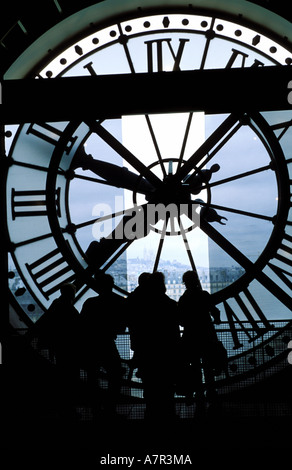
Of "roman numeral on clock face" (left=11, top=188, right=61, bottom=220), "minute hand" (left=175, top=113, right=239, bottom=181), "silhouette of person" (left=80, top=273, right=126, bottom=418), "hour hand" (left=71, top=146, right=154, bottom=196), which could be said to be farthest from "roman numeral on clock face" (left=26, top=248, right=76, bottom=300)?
"minute hand" (left=175, top=113, right=239, bottom=181)

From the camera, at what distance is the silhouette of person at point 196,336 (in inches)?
99.6

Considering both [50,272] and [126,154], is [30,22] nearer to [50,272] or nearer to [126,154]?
[126,154]

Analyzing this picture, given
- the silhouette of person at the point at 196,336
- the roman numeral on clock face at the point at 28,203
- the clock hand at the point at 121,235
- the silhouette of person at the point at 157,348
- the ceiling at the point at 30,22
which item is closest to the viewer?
the silhouette of person at the point at 157,348

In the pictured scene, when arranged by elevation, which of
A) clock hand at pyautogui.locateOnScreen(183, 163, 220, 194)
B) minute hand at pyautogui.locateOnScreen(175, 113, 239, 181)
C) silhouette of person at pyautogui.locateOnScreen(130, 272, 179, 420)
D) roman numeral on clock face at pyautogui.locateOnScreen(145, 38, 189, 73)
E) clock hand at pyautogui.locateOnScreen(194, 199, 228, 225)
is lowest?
silhouette of person at pyautogui.locateOnScreen(130, 272, 179, 420)

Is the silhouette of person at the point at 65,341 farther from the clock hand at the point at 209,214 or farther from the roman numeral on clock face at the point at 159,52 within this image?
the roman numeral on clock face at the point at 159,52

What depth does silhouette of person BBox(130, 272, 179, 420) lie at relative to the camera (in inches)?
93.9

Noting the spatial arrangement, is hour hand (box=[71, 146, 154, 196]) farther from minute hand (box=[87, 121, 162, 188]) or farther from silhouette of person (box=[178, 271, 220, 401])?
silhouette of person (box=[178, 271, 220, 401])

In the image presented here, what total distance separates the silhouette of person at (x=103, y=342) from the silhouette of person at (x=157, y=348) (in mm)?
194

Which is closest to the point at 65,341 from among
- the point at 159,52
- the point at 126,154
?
the point at 126,154

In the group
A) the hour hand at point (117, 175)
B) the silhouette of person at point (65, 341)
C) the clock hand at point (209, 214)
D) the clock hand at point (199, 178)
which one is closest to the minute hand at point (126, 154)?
the hour hand at point (117, 175)

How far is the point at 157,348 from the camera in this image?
2391 mm

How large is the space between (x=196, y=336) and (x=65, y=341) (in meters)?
0.73

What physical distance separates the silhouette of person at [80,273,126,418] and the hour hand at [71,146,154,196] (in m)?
1.06

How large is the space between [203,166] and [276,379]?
162 cm
